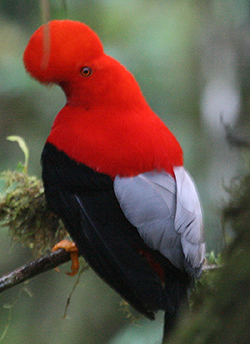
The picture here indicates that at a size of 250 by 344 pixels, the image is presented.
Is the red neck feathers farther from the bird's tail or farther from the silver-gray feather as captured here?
the bird's tail

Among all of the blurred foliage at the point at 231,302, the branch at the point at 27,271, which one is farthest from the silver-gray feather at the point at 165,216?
the blurred foliage at the point at 231,302

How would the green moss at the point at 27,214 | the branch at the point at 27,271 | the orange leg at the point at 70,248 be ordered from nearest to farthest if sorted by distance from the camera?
the branch at the point at 27,271, the orange leg at the point at 70,248, the green moss at the point at 27,214

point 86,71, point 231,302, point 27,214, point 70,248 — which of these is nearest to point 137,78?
point 86,71

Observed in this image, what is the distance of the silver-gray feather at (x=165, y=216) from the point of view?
171 cm

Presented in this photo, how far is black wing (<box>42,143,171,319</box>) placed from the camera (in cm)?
170

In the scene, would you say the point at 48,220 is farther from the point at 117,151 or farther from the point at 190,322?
the point at 190,322

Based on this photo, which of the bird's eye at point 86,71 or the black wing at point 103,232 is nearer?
the black wing at point 103,232

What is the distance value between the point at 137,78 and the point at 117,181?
2.30 metres

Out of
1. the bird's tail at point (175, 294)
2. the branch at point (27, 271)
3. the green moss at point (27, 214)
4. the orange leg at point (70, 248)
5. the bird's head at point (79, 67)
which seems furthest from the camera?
the green moss at point (27, 214)

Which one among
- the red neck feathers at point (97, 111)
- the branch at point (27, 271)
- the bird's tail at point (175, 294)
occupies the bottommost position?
the bird's tail at point (175, 294)

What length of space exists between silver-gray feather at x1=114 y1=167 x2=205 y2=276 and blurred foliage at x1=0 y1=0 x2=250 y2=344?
181 cm

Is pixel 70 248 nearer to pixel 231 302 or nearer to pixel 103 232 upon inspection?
pixel 103 232

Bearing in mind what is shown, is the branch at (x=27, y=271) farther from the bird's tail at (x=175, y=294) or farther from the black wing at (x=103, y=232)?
the bird's tail at (x=175, y=294)

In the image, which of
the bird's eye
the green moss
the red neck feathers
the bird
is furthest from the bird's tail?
the bird's eye
